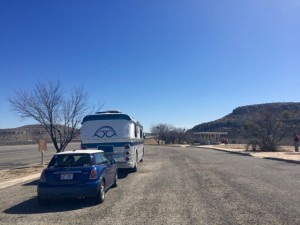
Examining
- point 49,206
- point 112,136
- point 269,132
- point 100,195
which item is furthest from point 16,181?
point 269,132

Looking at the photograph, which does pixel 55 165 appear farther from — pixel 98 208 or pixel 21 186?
pixel 21 186

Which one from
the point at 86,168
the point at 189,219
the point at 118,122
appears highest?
the point at 118,122

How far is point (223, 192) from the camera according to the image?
1170 centimetres

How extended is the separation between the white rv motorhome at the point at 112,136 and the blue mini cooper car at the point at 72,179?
233 inches

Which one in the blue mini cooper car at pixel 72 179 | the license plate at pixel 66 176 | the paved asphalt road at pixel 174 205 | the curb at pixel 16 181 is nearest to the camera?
the paved asphalt road at pixel 174 205

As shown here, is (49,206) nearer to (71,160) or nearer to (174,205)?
(71,160)

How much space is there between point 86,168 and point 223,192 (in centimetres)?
414

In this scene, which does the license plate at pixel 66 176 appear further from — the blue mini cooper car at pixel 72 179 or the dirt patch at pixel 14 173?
the dirt patch at pixel 14 173

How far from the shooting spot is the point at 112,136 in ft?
57.2

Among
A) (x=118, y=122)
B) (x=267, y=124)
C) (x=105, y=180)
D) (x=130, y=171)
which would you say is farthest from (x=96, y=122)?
(x=267, y=124)

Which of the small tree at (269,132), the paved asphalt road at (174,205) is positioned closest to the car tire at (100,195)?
the paved asphalt road at (174,205)

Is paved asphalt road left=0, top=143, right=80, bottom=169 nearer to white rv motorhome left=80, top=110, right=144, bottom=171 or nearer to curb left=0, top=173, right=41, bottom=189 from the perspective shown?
curb left=0, top=173, right=41, bottom=189

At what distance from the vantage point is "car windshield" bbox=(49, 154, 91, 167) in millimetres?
10960

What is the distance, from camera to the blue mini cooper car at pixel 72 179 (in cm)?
1016
